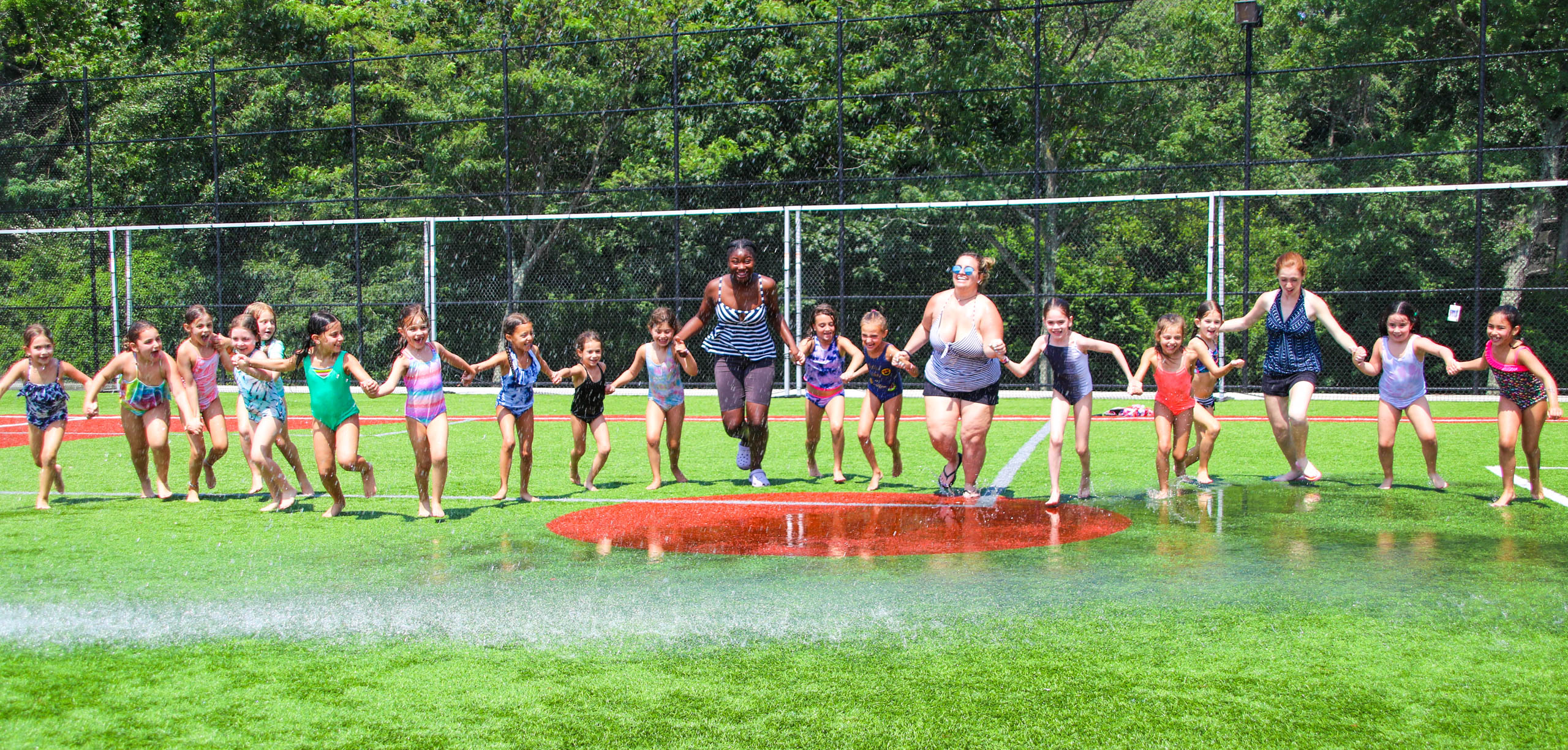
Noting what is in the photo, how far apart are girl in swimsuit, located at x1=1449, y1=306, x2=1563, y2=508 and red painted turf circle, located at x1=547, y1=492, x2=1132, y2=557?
Answer: 9.69 ft

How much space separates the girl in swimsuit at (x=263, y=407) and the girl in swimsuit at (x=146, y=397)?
0.50 meters

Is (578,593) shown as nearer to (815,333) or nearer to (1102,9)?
(815,333)

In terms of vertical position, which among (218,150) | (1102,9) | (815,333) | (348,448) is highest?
(1102,9)

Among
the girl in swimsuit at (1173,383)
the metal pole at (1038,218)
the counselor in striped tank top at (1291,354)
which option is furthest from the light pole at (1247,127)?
the girl in swimsuit at (1173,383)

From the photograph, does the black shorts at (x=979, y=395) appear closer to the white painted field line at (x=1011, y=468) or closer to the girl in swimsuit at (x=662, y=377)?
the white painted field line at (x=1011, y=468)

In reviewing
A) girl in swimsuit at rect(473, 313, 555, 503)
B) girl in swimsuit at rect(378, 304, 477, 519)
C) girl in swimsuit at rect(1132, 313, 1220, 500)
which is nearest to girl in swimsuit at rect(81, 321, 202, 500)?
girl in swimsuit at rect(378, 304, 477, 519)

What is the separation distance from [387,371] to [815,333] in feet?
58.2

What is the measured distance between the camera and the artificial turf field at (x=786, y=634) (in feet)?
13.0

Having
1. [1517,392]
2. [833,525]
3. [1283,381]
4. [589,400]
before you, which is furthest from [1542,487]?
[589,400]

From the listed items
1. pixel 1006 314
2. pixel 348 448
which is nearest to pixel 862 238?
pixel 1006 314

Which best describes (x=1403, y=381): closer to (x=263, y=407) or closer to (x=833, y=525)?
(x=833, y=525)

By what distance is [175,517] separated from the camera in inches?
327

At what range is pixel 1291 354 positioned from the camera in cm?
945

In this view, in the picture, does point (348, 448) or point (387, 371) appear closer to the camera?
point (348, 448)
